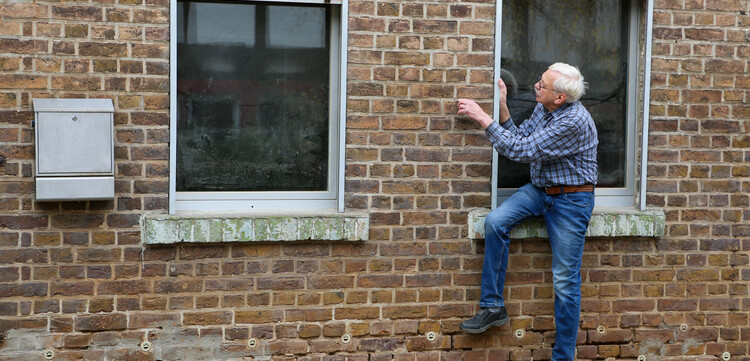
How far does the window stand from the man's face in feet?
1.27

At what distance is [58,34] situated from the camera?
435 cm

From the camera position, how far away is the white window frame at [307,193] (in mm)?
4555

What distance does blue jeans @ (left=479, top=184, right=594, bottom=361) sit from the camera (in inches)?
186

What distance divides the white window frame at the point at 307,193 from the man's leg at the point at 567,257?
1296mm

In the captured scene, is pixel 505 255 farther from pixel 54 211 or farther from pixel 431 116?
pixel 54 211

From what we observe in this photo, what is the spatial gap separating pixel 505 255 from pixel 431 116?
950 millimetres

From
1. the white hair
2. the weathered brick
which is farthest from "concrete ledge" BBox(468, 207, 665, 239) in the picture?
the weathered brick

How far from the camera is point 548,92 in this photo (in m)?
4.68

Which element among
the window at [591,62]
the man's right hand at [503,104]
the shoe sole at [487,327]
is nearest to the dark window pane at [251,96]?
the man's right hand at [503,104]

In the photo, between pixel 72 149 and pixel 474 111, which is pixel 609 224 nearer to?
pixel 474 111

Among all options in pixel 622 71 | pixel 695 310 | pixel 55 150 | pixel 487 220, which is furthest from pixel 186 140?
pixel 695 310

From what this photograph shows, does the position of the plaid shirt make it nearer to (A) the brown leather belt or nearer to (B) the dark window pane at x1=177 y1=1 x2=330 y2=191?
(A) the brown leather belt

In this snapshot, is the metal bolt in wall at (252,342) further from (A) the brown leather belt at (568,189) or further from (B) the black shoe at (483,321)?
(A) the brown leather belt at (568,189)

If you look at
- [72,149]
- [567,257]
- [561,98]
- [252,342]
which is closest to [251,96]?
[72,149]
